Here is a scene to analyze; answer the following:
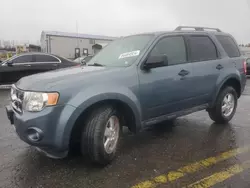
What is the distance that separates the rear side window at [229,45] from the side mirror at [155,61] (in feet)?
6.40

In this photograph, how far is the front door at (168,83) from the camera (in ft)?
12.1

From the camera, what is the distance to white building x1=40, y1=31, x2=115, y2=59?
33.8 m

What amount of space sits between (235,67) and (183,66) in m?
1.53

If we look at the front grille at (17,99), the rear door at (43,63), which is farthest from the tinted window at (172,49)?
the rear door at (43,63)

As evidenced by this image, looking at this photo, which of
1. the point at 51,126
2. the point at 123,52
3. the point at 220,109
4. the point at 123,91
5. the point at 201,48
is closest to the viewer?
the point at 51,126

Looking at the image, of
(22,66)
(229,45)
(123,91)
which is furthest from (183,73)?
(22,66)

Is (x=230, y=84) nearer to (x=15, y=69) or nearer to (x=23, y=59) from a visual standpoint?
(x=23, y=59)

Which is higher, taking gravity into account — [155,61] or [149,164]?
[155,61]

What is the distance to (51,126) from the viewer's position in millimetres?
2885

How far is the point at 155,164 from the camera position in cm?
340

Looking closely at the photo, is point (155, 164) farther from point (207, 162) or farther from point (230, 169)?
point (230, 169)

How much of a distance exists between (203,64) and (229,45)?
3.69 feet

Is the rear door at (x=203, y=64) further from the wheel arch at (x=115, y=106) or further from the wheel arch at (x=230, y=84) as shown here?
the wheel arch at (x=115, y=106)

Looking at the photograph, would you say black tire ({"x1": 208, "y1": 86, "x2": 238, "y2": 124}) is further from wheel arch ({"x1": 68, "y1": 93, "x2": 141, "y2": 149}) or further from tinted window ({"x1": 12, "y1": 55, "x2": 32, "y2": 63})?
tinted window ({"x1": 12, "y1": 55, "x2": 32, "y2": 63})
